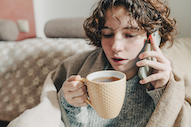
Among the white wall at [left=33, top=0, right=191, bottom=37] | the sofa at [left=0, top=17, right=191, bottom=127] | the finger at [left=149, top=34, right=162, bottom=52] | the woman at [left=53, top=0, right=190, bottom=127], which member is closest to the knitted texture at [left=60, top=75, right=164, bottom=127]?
the woman at [left=53, top=0, right=190, bottom=127]

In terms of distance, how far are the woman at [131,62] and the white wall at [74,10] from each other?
352mm

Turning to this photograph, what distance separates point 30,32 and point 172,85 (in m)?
1.41

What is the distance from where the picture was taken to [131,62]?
62 centimetres

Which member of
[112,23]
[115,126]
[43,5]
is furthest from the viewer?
[43,5]


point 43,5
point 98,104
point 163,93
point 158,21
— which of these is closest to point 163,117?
point 163,93

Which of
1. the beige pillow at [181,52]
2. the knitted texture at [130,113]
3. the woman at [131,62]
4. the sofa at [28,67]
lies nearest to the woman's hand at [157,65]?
the woman at [131,62]

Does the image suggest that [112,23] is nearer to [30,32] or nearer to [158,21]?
[158,21]

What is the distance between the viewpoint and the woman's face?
0.57 metres

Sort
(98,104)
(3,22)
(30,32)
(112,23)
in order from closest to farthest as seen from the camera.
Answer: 1. (98,104)
2. (112,23)
3. (3,22)
4. (30,32)

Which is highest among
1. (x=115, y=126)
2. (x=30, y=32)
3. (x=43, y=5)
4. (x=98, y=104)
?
(x=43, y=5)

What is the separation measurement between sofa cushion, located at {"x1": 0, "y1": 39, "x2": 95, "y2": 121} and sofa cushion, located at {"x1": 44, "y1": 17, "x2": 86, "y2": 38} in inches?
3.9

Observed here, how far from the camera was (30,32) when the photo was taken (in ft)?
4.98

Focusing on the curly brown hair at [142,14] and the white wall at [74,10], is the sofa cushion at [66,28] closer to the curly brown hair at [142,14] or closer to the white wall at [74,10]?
the white wall at [74,10]

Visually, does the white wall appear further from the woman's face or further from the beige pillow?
the woman's face
